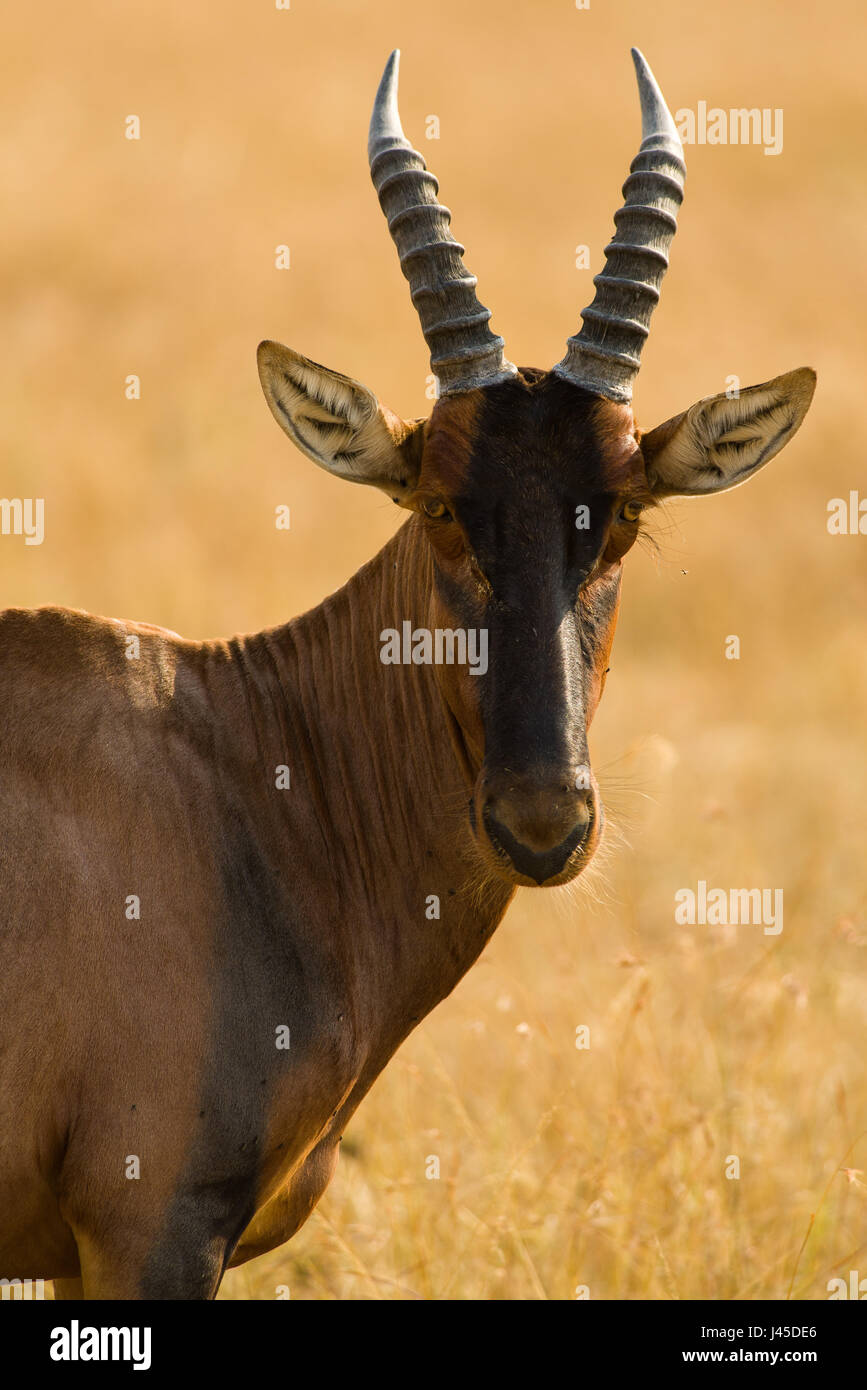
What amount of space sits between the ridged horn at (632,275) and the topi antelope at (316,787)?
0.05 ft

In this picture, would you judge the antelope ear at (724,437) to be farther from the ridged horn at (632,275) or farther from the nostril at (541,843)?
the nostril at (541,843)

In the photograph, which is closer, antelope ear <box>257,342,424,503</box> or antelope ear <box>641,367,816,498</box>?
antelope ear <box>257,342,424,503</box>

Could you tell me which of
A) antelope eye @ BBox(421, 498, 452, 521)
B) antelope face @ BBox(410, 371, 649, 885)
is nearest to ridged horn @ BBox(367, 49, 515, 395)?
antelope face @ BBox(410, 371, 649, 885)

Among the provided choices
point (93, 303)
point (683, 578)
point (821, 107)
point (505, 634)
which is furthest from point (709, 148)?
point (505, 634)

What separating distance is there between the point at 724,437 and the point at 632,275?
0.75 m

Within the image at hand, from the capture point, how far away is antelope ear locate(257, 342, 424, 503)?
588 cm

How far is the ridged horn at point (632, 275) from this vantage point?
19.3ft

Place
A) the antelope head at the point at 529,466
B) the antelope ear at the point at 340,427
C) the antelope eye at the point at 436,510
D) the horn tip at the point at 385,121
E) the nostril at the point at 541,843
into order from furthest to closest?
the horn tip at the point at 385,121, the antelope ear at the point at 340,427, the antelope eye at the point at 436,510, the antelope head at the point at 529,466, the nostril at the point at 541,843

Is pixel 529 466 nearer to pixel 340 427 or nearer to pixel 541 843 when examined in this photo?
pixel 340 427

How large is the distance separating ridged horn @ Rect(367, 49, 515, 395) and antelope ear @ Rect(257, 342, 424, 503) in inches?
11.2

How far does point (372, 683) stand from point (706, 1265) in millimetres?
3944

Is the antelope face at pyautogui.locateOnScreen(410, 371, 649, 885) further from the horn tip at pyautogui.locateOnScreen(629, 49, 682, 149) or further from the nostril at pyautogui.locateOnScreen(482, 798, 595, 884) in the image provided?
the horn tip at pyautogui.locateOnScreen(629, 49, 682, 149)

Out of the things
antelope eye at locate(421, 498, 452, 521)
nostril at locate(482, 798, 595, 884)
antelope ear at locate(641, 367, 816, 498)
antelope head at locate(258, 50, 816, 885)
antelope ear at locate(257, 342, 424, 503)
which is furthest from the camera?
antelope ear at locate(641, 367, 816, 498)

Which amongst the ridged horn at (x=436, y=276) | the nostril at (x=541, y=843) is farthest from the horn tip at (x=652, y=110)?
the nostril at (x=541, y=843)
